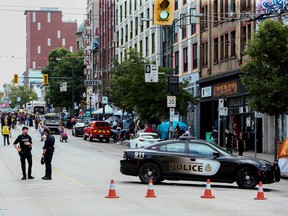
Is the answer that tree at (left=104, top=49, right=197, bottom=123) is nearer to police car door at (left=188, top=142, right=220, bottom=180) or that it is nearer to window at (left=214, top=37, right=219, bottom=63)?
window at (left=214, top=37, right=219, bottom=63)

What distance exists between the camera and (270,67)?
30.9 metres

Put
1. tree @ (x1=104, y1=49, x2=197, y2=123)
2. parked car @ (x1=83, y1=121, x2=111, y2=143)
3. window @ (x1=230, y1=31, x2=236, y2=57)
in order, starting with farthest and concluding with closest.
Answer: parked car @ (x1=83, y1=121, x2=111, y2=143) < tree @ (x1=104, y1=49, x2=197, y2=123) < window @ (x1=230, y1=31, x2=236, y2=57)

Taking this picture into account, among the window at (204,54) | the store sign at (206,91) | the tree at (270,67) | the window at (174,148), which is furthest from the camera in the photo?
the window at (204,54)

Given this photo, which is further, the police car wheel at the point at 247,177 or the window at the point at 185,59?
the window at the point at 185,59

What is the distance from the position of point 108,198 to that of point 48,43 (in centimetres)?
18186

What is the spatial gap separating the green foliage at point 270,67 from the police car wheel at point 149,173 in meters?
11.1

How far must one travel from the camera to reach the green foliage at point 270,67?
30.3m

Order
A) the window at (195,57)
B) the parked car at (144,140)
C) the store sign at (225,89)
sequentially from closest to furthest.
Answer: the parked car at (144,140), the store sign at (225,89), the window at (195,57)

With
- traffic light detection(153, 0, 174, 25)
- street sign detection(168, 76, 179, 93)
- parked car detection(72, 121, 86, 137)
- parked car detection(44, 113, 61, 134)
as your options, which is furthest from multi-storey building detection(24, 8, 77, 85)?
traffic light detection(153, 0, 174, 25)

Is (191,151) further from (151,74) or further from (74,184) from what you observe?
(151,74)

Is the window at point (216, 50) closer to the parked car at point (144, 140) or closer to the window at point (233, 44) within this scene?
the window at point (233, 44)

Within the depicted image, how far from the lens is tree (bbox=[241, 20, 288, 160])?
30281 millimetres

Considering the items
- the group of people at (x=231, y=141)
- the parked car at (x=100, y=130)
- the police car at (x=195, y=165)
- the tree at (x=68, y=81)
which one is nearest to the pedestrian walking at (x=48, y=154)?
the police car at (x=195, y=165)

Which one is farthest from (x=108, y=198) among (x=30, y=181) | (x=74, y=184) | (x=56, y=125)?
(x=56, y=125)
